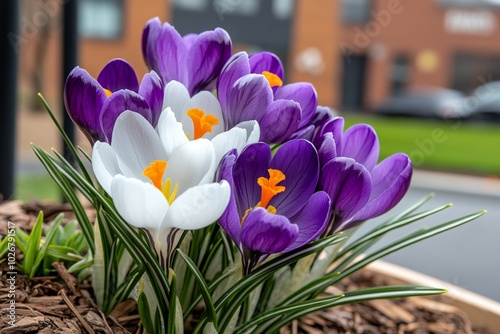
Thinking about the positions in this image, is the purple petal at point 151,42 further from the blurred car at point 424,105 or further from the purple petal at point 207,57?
the blurred car at point 424,105

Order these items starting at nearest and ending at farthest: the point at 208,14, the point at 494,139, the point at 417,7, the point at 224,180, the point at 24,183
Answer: the point at 224,180 < the point at 24,183 < the point at 494,139 < the point at 208,14 < the point at 417,7

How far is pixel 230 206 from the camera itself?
55 centimetres

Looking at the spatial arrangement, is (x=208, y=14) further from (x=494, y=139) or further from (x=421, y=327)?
(x=421, y=327)

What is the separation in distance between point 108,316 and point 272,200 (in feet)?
0.78

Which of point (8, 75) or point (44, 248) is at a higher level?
point (8, 75)

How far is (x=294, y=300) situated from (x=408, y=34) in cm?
1653

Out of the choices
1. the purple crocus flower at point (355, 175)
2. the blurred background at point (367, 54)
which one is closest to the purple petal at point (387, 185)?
the purple crocus flower at point (355, 175)

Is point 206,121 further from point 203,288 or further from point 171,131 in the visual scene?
point 203,288

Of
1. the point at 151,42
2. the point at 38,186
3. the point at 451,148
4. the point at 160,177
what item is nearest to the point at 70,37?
the point at 151,42

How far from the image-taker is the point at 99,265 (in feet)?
2.34

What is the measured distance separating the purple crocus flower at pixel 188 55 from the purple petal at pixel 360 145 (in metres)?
0.16

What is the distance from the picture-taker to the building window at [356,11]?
617 inches

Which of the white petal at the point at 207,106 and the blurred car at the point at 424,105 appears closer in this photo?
the white petal at the point at 207,106

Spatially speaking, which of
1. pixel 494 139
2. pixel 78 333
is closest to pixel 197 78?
pixel 78 333
